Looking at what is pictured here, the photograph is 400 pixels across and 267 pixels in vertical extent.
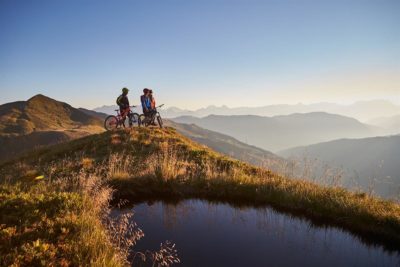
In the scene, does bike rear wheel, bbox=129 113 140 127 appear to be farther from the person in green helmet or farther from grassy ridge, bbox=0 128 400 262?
grassy ridge, bbox=0 128 400 262

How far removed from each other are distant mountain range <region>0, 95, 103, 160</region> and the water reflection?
57797mm

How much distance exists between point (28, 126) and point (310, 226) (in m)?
111

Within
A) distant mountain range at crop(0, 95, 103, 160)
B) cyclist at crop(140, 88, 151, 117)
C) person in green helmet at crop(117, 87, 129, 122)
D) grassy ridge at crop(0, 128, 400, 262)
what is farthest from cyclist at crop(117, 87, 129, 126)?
distant mountain range at crop(0, 95, 103, 160)

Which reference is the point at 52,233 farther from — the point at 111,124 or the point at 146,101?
the point at 111,124

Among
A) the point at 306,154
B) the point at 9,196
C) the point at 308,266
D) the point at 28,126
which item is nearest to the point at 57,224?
the point at 9,196

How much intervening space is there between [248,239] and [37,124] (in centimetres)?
11504

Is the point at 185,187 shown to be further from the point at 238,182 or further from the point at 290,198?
the point at 290,198

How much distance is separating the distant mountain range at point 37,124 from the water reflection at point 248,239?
57.8 meters

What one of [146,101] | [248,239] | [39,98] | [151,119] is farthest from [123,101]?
[39,98]

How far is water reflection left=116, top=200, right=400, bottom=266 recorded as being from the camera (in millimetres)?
6904

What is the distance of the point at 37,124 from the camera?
105625 mm

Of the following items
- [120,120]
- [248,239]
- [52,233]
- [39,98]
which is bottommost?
[248,239]

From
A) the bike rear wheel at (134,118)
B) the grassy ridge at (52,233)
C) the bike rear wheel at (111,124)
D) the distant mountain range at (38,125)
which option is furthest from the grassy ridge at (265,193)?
the distant mountain range at (38,125)

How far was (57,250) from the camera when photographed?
5348mm
